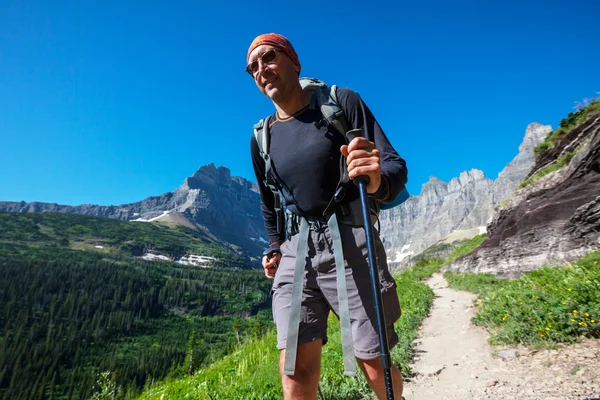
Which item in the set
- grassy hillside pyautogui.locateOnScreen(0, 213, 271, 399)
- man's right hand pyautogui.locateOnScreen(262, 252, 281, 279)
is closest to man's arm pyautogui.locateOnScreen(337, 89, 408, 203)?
man's right hand pyautogui.locateOnScreen(262, 252, 281, 279)

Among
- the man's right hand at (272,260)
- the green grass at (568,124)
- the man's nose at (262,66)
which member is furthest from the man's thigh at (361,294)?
the green grass at (568,124)

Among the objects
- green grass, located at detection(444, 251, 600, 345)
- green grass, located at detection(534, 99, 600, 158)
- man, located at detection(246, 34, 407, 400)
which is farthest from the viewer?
green grass, located at detection(534, 99, 600, 158)

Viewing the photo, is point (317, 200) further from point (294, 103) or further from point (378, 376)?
point (378, 376)

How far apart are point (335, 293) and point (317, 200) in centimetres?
77

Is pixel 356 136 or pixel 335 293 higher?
pixel 356 136

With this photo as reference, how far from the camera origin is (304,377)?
2.49 m

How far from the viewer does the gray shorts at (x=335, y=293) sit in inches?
94.1

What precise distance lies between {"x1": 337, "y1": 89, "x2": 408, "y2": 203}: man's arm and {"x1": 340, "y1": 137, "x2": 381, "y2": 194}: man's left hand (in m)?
0.11

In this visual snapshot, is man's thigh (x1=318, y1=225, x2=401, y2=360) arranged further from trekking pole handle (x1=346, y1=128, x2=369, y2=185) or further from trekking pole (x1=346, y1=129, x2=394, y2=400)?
trekking pole handle (x1=346, y1=128, x2=369, y2=185)

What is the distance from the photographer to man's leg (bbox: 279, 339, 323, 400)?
2.46 metres

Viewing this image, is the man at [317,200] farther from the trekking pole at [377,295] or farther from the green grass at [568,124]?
the green grass at [568,124]

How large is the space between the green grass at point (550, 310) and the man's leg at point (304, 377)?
495 centimetres

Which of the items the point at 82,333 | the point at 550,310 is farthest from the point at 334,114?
the point at 82,333

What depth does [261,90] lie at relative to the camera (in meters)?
3.16
